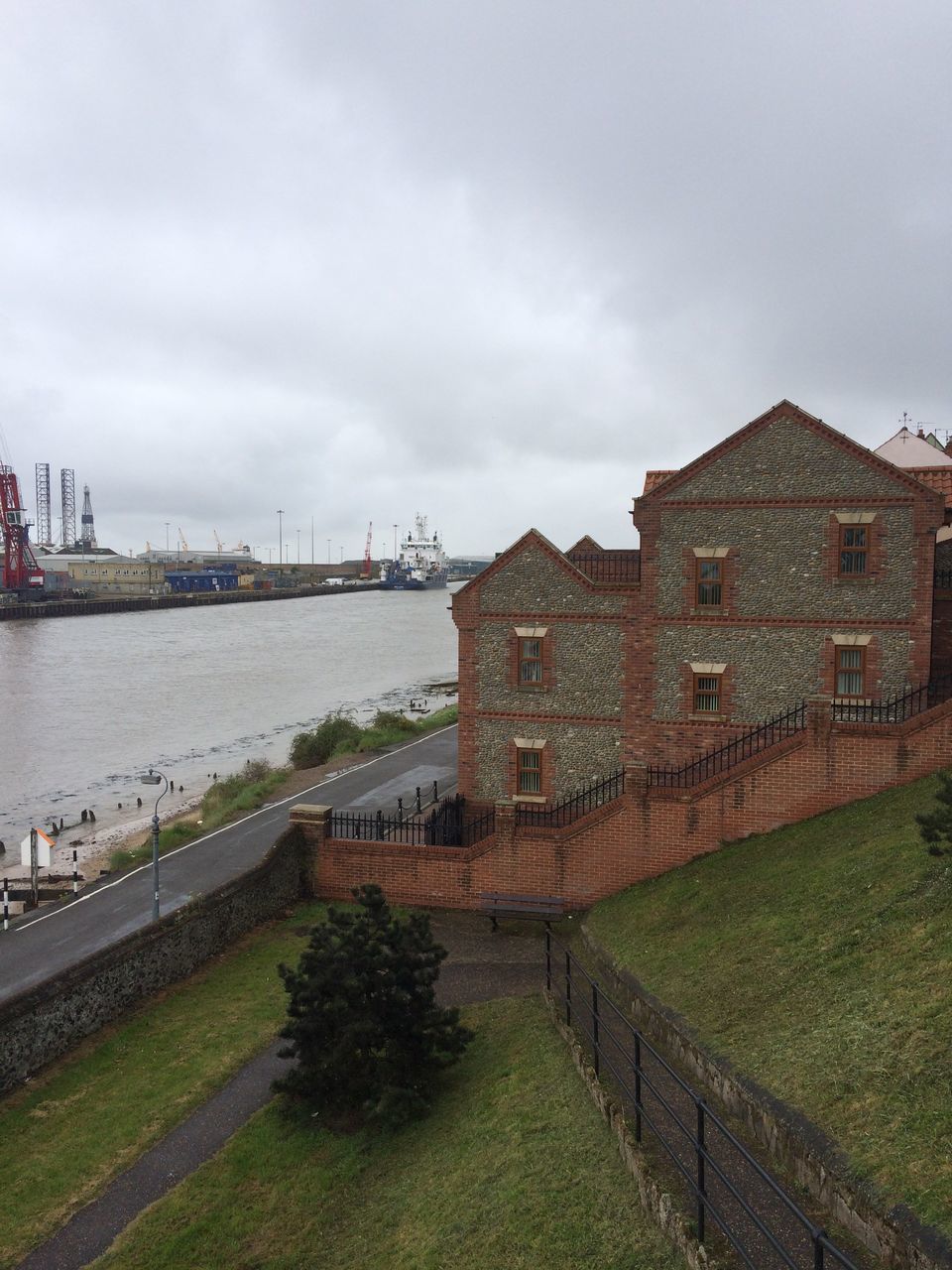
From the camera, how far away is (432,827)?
22.5 metres

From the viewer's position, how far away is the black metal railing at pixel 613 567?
85.5 feet

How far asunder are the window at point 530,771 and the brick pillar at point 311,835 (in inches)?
205

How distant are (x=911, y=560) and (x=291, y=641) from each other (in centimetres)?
10190

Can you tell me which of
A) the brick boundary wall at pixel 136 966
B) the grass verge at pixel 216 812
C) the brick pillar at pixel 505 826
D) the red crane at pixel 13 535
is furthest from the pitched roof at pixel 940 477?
the red crane at pixel 13 535

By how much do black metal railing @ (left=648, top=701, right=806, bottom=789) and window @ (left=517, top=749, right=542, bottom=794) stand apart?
3079 millimetres

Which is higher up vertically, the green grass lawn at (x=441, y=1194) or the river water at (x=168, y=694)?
the green grass lawn at (x=441, y=1194)

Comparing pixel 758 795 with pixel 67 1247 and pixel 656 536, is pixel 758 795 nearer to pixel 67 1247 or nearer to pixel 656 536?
pixel 656 536

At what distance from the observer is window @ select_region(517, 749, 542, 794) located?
78.1 feet

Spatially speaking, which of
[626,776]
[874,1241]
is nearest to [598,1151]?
[874,1241]

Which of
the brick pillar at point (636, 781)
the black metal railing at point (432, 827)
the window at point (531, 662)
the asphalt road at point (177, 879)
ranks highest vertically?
the window at point (531, 662)

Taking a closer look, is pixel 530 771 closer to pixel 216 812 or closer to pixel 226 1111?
pixel 226 1111

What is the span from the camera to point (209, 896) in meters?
19.2

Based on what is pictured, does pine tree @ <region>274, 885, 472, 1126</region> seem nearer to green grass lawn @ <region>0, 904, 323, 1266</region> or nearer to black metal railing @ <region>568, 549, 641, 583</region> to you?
green grass lawn @ <region>0, 904, 323, 1266</region>

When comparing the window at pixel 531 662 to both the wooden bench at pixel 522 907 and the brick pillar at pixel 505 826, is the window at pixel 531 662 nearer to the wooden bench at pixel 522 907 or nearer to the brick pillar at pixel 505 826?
the brick pillar at pixel 505 826
